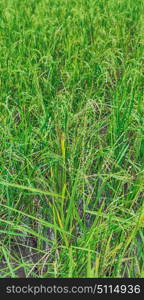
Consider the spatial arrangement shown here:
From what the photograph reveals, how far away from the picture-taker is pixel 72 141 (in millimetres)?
2088

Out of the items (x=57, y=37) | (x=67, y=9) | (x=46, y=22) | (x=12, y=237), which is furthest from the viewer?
(x=67, y=9)

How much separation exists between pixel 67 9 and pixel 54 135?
213cm

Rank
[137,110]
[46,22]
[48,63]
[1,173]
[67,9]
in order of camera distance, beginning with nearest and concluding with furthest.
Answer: [1,173] < [137,110] < [48,63] < [46,22] < [67,9]

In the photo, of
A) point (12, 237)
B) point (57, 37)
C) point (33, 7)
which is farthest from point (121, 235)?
point (33, 7)

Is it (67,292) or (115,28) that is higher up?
(115,28)

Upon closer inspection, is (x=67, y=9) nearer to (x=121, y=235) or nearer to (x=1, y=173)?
(x=1, y=173)

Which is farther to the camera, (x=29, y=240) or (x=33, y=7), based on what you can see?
(x=33, y=7)

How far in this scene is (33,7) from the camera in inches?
158

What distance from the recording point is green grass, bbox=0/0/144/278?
1533 millimetres

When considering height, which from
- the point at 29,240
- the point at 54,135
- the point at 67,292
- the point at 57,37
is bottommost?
the point at 29,240

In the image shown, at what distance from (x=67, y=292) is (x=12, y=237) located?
0.49 m

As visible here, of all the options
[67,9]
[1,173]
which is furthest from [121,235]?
[67,9]

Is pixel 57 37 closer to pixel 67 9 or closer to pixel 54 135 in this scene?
pixel 67 9

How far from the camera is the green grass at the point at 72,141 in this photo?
1533mm
